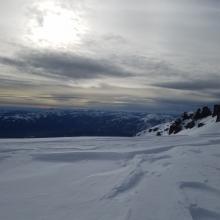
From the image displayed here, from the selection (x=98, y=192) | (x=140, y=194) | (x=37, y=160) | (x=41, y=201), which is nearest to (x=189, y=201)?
(x=140, y=194)

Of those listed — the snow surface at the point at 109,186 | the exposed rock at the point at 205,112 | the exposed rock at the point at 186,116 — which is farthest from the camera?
the exposed rock at the point at 186,116

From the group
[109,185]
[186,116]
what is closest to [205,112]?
[186,116]

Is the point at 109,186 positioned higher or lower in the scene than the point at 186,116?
higher

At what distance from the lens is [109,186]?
20.8 ft

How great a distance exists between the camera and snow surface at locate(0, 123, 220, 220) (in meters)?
4.90

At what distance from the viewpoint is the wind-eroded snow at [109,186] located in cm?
490

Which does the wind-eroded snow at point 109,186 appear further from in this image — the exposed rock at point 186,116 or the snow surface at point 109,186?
the exposed rock at point 186,116

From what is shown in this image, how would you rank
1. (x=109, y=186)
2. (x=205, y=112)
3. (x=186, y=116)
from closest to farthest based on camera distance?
(x=109, y=186)
(x=205, y=112)
(x=186, y=116)

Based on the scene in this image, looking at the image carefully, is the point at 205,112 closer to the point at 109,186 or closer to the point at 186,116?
the point at 186,116

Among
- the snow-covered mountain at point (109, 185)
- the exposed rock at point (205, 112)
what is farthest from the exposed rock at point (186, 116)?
the snow-covered mountain at point (109, 185)

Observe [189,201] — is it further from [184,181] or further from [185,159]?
[185,159]

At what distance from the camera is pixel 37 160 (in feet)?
31.4

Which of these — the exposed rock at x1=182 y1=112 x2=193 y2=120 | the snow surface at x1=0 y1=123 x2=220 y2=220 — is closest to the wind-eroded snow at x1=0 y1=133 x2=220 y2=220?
the snow surface at x1=0 y1=123 x2=220 y2=220

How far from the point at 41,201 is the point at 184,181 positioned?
3507mm
